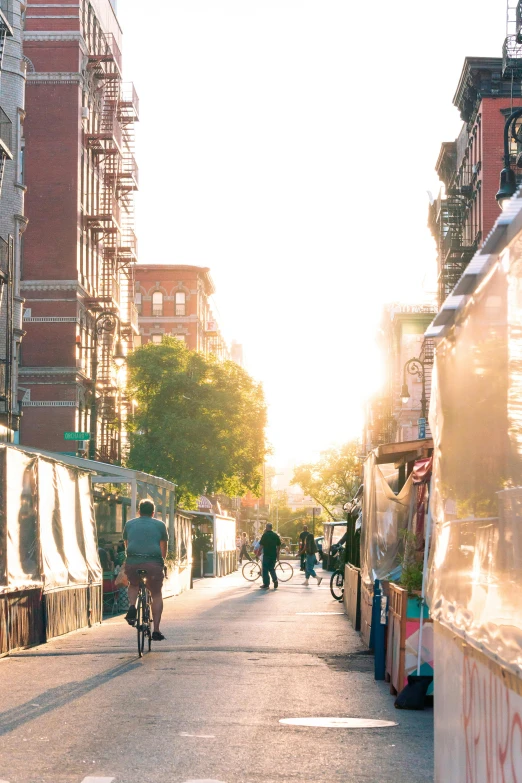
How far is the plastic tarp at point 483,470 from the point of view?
14.0 feet

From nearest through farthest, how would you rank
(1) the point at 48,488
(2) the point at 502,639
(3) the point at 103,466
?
(2) the point at 502,639 < (1) the point at 48,488 < (3) the point at 103,466

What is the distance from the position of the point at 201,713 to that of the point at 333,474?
114 m

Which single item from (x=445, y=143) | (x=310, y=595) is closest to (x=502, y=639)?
(x=310, y=595)

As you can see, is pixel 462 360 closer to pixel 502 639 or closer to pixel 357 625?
pixel 502 639

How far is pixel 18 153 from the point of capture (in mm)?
38531

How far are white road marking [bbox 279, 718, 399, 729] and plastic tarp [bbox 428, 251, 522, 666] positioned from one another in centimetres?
331

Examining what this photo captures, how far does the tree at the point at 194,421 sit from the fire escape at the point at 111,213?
162 cm

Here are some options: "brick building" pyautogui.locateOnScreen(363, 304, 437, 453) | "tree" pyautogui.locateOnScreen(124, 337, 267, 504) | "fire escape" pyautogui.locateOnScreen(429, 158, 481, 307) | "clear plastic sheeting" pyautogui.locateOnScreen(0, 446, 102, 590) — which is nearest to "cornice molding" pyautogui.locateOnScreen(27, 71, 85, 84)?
"tree" pyautogui.locateOnScreen(124, 337, 267, 504)

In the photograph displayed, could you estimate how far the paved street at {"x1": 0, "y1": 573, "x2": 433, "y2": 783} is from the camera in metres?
7.45

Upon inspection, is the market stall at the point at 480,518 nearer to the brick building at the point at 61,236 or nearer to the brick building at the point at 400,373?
the brick building at the point at 61,236

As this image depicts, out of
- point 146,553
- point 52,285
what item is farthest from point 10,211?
point 146,553

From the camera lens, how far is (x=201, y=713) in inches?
381

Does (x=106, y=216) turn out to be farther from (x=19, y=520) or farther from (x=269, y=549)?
(x=19, y=520)

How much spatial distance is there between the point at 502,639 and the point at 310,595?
27991 millimetres
